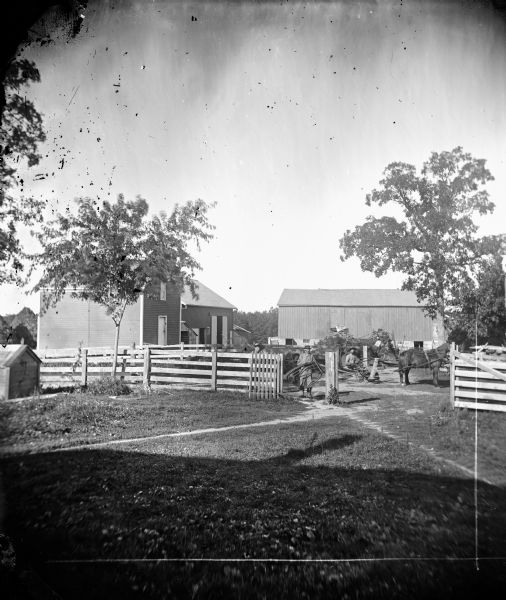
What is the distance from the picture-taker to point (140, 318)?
722 centimetres

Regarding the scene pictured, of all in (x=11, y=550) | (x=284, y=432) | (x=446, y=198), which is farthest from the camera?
(x=284, y=432)

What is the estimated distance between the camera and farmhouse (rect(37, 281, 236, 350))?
3.18 metres

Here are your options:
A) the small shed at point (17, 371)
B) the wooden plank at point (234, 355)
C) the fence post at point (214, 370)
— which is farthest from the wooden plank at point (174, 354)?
the small shed at point (17, 371)

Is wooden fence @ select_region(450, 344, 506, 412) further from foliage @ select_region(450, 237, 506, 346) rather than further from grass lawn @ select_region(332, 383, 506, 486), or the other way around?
foliage @ select_region(450, 237, 506, 346)

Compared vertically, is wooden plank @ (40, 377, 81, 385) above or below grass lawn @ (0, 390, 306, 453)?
above

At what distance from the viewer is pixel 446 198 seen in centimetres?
196

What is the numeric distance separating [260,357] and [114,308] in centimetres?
360

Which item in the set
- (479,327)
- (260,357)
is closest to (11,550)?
(479,327)

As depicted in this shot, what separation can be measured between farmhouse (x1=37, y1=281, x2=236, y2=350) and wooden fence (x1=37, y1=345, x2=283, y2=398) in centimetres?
27

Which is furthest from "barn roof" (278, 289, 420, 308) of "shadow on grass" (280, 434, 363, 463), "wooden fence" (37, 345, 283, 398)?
"wooden fence" (37, 345, 283, 398)

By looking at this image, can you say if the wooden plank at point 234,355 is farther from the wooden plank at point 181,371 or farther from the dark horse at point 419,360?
the dark horse at point 419,360

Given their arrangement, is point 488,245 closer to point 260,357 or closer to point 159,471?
point 159,471

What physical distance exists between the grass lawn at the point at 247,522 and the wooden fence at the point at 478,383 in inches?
42.2

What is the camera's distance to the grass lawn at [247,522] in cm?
144
